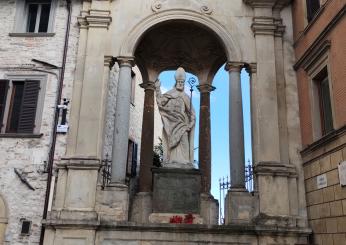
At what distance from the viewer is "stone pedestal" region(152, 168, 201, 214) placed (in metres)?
10.4

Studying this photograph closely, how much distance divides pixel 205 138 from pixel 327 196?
4.60m

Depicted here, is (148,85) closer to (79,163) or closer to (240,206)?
(79,163)

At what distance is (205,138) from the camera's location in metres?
12.8

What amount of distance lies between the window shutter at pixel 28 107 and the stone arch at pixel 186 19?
2.48 metres

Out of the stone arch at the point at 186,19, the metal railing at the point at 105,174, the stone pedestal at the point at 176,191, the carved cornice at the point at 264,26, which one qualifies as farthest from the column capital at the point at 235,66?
the metal railing at the point at 105,174

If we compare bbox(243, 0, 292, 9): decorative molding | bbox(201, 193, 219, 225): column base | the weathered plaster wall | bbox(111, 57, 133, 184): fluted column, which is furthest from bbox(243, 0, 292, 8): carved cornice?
bbox(201, 193, 219, 225): column base

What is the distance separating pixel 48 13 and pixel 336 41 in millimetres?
7820

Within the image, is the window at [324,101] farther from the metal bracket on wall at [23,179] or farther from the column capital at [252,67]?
the metal bracket on wall at [23,179]

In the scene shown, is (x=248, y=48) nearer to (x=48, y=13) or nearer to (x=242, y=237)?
(x=242, y=237)

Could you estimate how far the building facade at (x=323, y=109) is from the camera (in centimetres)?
866

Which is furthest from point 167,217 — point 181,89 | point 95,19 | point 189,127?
point 95,19

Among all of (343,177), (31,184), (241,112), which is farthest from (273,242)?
(31,184)

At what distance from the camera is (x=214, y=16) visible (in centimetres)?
1174

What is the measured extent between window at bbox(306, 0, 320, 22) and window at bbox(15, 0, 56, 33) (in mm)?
6923
